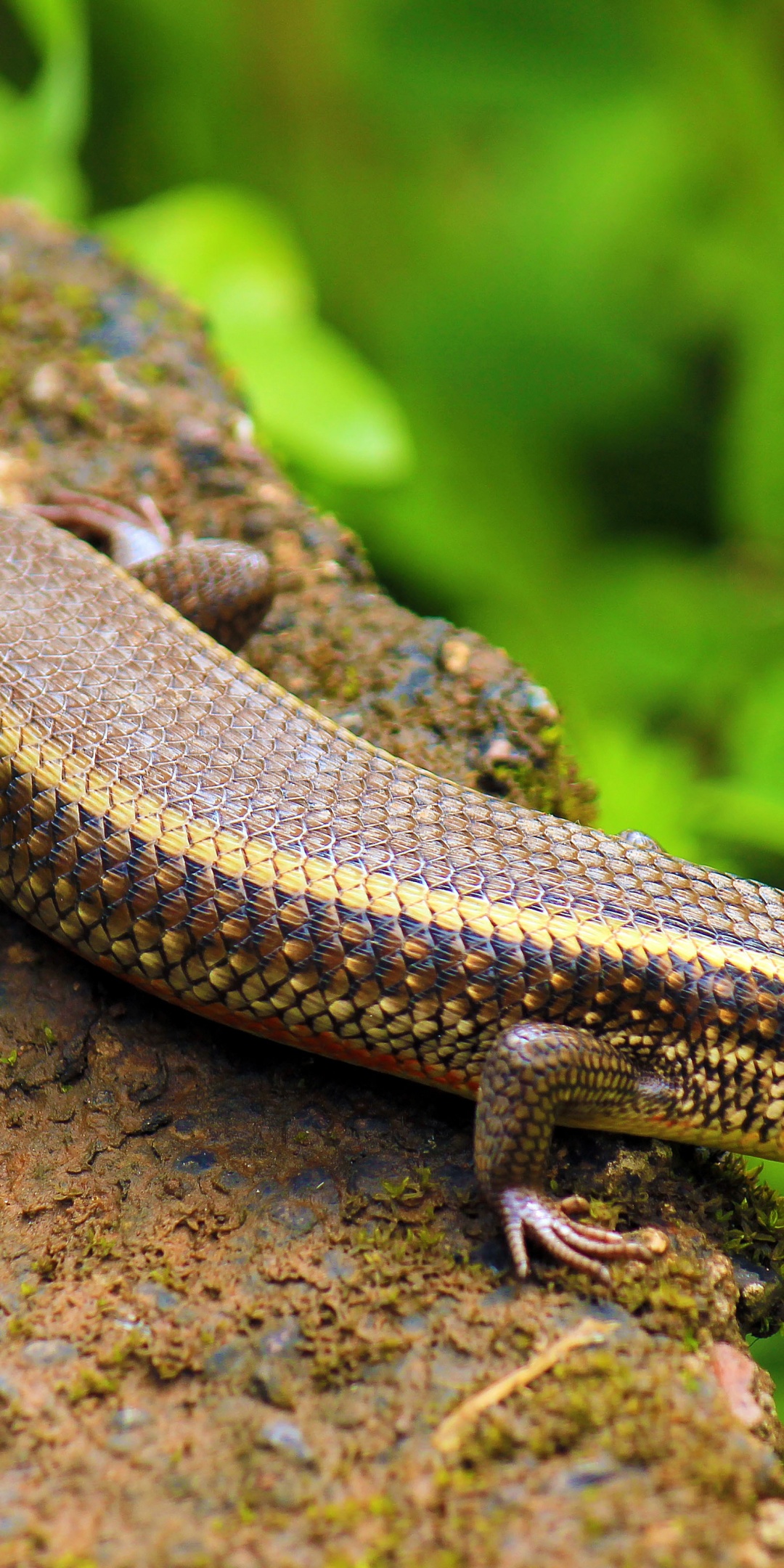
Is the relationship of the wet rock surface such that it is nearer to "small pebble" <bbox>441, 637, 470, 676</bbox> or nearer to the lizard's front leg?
the lizard's front leg

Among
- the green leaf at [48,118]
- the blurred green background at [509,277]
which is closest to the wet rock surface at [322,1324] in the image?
the blurred green background at [509,277]

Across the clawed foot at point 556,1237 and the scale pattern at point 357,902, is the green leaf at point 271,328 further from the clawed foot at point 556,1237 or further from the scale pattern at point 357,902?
the clawed foot at point 556,1237

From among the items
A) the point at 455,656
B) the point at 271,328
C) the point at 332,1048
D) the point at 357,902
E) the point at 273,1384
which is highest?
the point at 271,328

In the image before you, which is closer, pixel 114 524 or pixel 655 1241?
pixel 655 1241

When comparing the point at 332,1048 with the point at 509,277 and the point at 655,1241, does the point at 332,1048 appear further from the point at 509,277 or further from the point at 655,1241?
the point at 509,277

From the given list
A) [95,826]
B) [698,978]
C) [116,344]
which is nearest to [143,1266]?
[95,826]

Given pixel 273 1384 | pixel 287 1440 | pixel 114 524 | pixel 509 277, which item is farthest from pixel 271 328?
pixel 287 1440

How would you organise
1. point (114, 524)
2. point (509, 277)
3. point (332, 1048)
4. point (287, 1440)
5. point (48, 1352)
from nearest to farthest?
1. point (287, 1440)
2. point (48, 1352)
3. point (332, 1048)
4. point (114, 524)
5. point (509, 277)

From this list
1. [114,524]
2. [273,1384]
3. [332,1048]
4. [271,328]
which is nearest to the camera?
[273,1384]

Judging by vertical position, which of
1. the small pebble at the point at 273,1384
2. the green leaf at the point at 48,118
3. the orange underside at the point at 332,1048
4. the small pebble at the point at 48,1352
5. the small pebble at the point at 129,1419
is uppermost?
the green leaf at the point at 48,118
